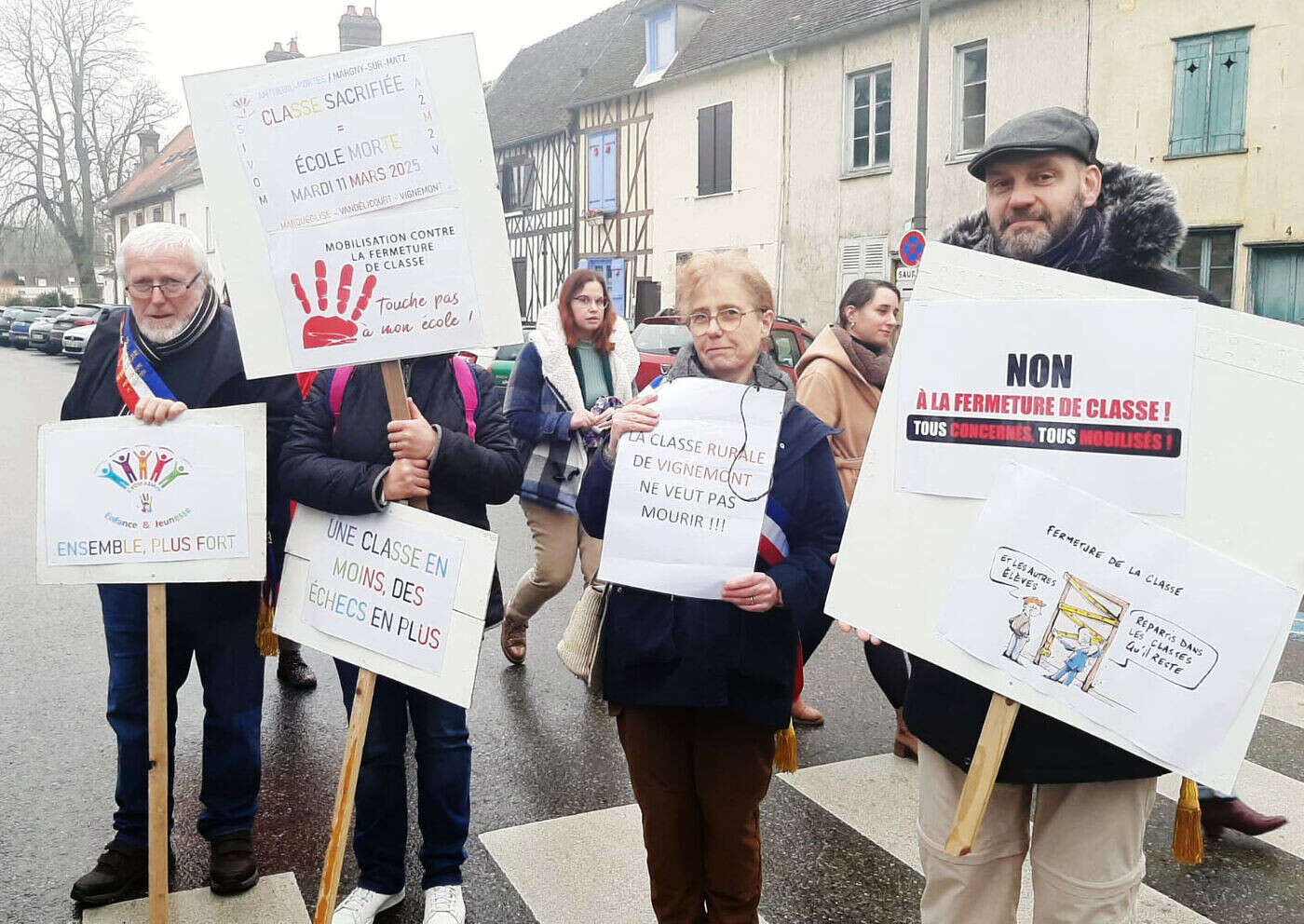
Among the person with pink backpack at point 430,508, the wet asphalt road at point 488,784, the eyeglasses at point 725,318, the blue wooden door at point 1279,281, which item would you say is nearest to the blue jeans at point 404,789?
the person with pink backpack at point 430,508

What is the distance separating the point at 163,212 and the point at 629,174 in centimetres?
3457

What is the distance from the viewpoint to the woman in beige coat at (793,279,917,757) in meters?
4.23

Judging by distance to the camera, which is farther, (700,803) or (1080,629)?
(700,803)

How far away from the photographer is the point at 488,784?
3.95m

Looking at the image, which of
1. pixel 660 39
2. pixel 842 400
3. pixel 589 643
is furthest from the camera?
pixel 660 39

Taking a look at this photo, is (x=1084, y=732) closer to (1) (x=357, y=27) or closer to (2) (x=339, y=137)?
(2) (x=339, y=137)

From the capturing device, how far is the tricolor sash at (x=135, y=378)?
9.87 ft

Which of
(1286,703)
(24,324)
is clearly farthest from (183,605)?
(24,324)

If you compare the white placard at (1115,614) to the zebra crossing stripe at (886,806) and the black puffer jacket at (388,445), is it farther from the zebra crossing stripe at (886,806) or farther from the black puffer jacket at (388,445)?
the zebra crossing stripe at (886,806)

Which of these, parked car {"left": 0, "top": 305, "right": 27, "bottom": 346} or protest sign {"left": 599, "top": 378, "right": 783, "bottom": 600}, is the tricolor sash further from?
parked car {"left": 0, "top": 305, "right": 27, "bottom": 346}

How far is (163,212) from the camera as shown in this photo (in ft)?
167

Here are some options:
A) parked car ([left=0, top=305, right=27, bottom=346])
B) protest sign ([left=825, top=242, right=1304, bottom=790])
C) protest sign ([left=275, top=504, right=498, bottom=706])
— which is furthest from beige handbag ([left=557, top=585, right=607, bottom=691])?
parked car ([left=0, top=305, right=27, bottom=346])

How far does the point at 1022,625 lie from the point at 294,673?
3.90 meters

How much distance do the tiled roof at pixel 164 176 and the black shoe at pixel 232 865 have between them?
46237 millimetres
